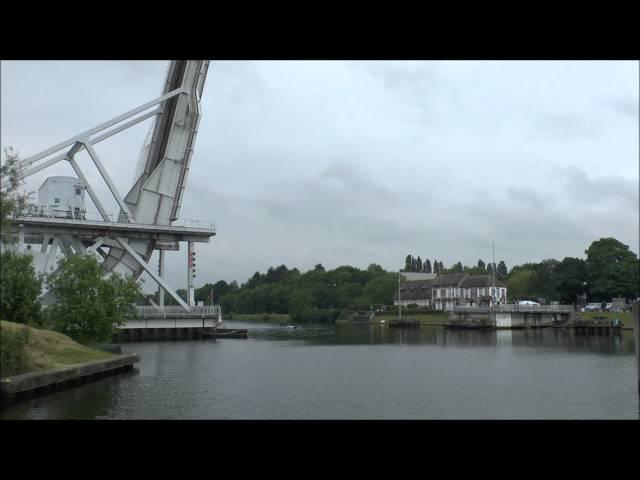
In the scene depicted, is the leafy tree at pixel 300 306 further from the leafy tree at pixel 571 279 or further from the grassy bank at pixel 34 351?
the grassy bank at pixel 34 351

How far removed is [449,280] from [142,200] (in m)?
48.0

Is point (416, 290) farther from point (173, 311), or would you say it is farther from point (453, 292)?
point (173, 311)

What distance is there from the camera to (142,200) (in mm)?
40094

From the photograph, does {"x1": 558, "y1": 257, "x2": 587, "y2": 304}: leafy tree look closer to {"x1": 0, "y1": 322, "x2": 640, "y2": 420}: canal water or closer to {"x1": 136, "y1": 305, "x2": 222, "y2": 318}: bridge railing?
{"x1": 0, "y1": 322, "x2": 640, "y2": 420}: canal water

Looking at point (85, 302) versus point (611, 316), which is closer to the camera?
point (85, 302)

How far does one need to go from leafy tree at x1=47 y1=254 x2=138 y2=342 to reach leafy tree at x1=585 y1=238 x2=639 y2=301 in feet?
164

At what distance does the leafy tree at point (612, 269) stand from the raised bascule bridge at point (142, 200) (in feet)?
128

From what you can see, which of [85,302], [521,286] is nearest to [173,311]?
[85,302]
